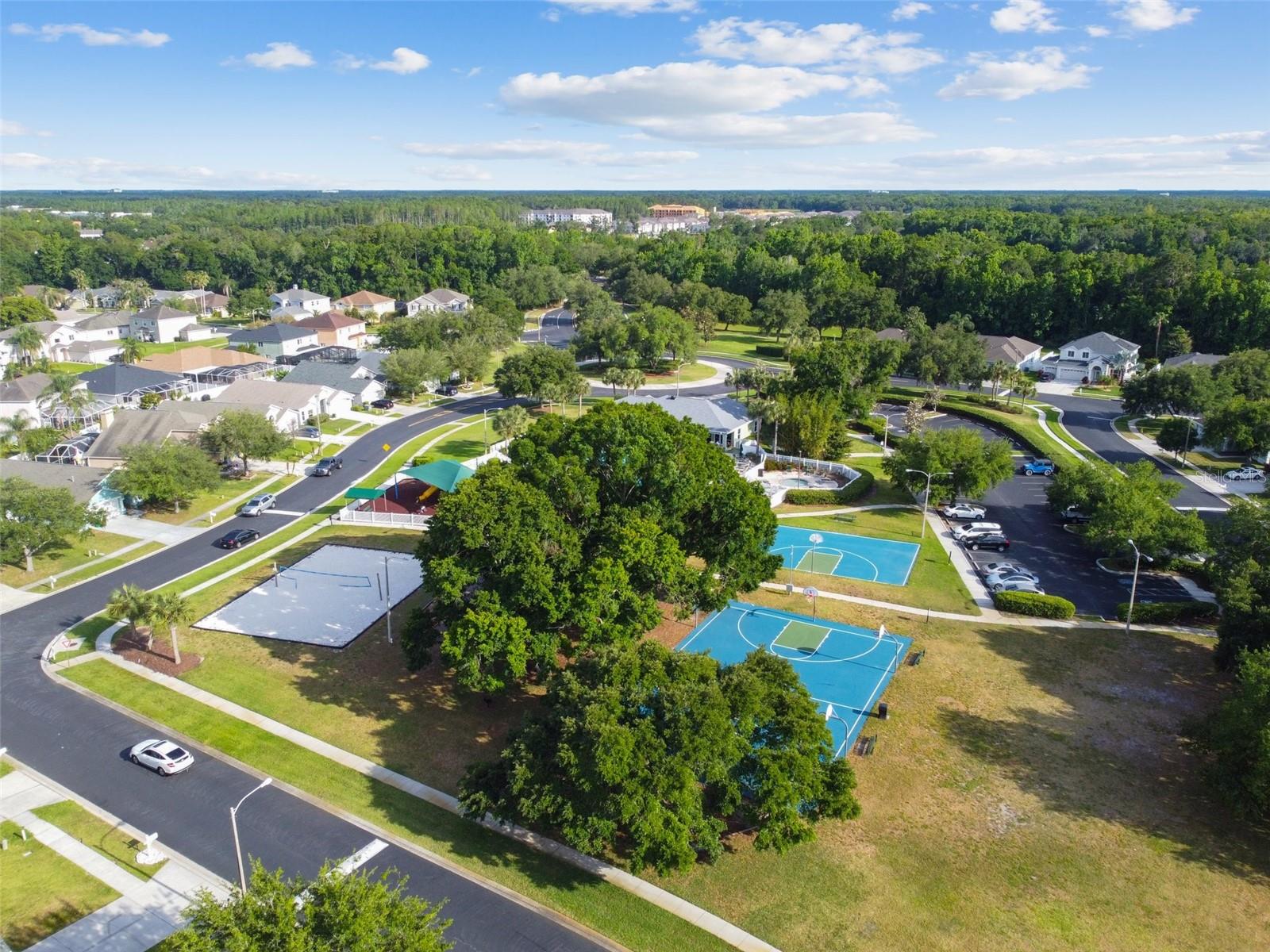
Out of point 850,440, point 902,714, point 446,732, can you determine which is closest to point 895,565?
point 902,714

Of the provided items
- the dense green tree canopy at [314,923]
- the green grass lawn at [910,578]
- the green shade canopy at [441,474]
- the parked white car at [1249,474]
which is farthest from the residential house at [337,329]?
the dense green tree canopy at [314,923]

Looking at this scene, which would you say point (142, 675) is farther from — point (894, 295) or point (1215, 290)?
point (1215, 290)

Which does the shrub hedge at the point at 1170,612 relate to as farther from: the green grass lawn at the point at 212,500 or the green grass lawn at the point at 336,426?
the green grass lawn at the point at 336,426

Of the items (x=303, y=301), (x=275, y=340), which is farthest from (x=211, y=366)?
(x=303, y=301)

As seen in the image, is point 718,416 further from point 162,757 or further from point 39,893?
point 39,893

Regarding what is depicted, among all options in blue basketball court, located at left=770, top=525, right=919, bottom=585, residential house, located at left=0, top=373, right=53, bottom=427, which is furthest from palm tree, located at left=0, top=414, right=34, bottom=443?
blue basketball court, located at left=770, top=525, right=919, bottom=585

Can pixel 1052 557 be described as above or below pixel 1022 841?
above
